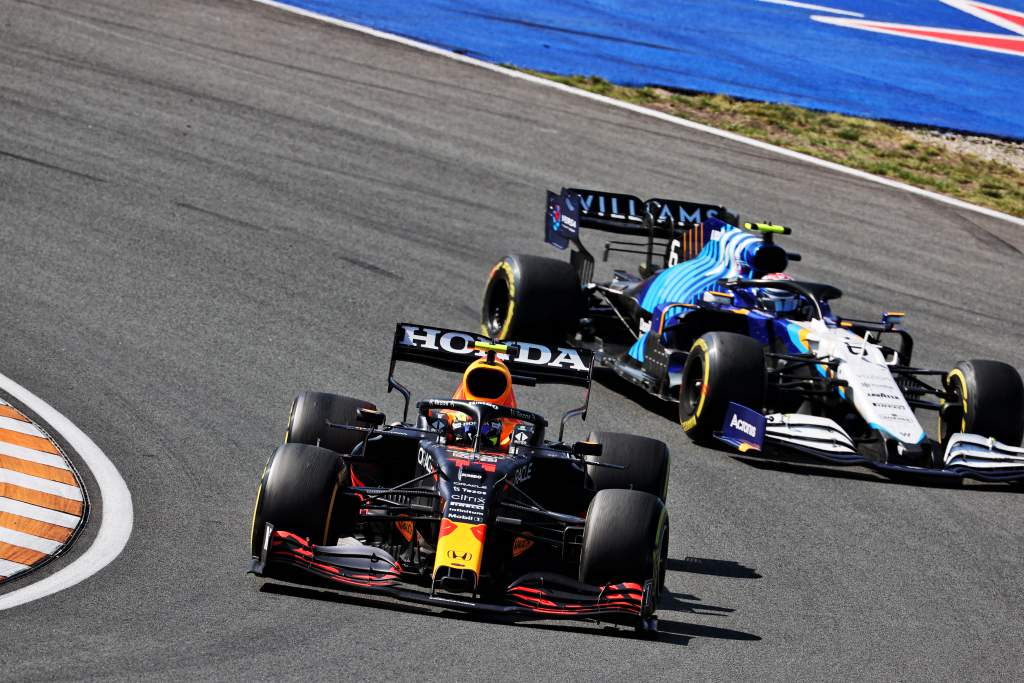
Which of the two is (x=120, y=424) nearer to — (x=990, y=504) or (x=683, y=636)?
(x=683, y=636)

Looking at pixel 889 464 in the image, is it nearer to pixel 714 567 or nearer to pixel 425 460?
pixel 714 567

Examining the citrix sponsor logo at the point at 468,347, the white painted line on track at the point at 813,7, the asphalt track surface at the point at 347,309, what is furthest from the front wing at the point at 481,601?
the white painted line on track at the point at 813,7

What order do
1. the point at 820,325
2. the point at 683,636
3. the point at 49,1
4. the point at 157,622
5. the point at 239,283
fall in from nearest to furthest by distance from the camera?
the point at 157,622 → the point at 683,636 → the point at 820,325 → the point at 239,283 → the point at 49,1

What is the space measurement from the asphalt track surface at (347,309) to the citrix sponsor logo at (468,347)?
1.54 meters

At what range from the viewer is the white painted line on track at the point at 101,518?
835cm

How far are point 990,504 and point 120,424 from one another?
6.90 metres

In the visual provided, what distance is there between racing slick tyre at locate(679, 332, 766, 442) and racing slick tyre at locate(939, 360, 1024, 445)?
6.24 ft

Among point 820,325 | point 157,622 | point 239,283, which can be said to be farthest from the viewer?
point 239,283

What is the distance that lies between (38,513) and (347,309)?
685 cm

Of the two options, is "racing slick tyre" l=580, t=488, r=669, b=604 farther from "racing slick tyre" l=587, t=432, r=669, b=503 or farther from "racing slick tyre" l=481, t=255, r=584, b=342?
"racing slick tyre" l=481, t=255, r=584, b=342

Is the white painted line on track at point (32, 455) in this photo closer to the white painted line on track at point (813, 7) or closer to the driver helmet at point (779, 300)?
the driver helmet at point (779, 300)

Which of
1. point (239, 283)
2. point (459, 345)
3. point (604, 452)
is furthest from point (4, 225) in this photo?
point (604, 452)

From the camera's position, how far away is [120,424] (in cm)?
1193

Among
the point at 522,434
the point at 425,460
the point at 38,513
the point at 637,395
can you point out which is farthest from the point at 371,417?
the point at 637,395
